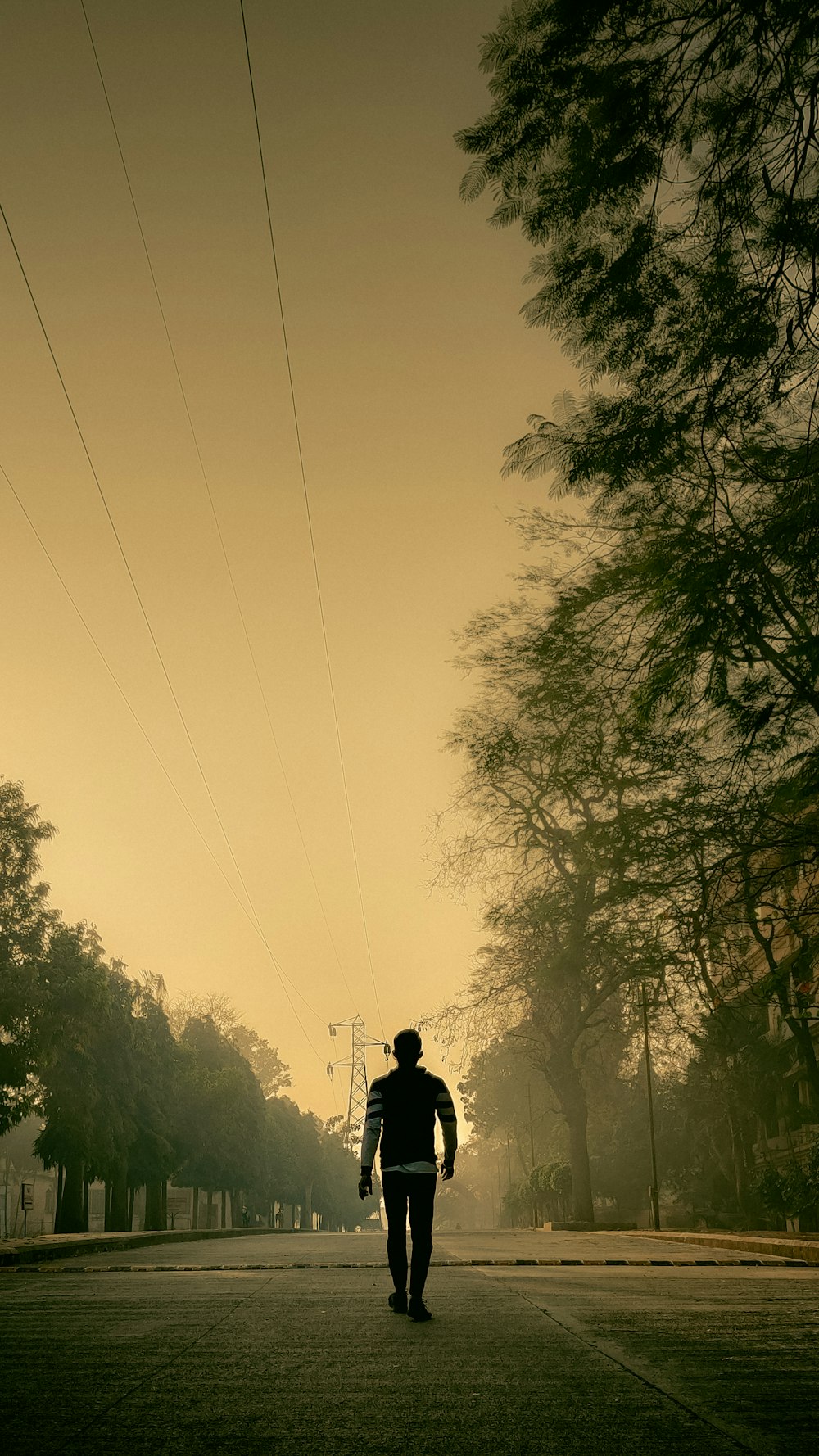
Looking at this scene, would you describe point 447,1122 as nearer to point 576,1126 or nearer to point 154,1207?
point 576,1126

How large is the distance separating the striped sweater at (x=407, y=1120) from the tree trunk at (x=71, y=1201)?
3643cm

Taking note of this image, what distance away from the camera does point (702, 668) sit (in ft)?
36.3

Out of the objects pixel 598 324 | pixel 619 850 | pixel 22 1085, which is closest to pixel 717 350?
pixel 598 324

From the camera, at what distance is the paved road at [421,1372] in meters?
4.41

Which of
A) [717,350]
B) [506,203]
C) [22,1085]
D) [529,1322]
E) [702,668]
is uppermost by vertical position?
[506,203]

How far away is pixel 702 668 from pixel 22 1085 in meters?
28.7

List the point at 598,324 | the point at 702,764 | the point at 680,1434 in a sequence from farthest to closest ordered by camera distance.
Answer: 1. the point at 702,764
2. the point at 598,324
3. the point at 680,1434

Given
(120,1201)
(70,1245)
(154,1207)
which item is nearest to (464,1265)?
(70,1245)

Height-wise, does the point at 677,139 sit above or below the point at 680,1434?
above

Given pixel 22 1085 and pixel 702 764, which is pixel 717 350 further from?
pixel 22 1085

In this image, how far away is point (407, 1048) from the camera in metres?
8.91

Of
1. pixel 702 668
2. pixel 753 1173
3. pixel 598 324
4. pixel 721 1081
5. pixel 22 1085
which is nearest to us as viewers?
pixel 598 324

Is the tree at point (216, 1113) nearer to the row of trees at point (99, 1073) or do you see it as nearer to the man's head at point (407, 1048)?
the row of trees at point (99, 1073)

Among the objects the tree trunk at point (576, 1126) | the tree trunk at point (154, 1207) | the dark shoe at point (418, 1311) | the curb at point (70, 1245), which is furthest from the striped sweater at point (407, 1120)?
the tree trunk at point (154, 1207)
